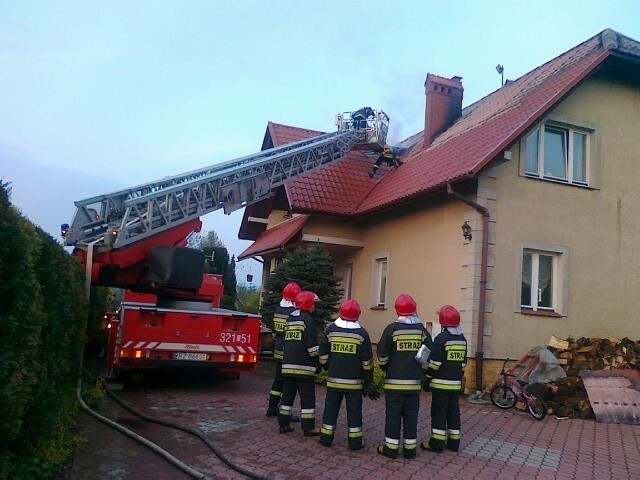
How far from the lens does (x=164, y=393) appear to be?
412 inches

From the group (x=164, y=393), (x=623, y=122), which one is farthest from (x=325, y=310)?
(x=623, y=122)

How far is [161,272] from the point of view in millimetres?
10156

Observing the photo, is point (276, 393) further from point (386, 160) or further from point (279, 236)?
point (386, 160)

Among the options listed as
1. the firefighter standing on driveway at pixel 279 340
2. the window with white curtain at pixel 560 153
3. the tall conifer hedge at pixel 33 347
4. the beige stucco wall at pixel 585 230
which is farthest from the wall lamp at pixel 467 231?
the tall conifer hedge at pixel 33 347

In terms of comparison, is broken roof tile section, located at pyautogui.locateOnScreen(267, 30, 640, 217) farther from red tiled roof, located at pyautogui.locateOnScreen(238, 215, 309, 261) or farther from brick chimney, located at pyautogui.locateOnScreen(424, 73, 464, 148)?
red tiled roof, located at pyautogui.locateOnScreen(238, 215, 309, 261)

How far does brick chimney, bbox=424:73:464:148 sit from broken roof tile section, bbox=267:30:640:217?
384 mm

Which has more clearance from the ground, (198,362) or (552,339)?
(552,339)

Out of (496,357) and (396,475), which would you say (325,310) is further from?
(396,475)

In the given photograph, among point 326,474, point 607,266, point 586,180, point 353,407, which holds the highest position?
point 586,180

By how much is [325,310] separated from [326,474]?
28.1 feet

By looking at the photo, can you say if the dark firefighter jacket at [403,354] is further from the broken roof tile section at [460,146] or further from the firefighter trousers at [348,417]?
the broken roof tile section at [460,146]

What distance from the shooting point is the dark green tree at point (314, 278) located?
14461 millimetres

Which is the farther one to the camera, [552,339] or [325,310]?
[325,310]

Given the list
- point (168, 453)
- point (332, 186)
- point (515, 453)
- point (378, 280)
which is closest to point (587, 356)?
point (515, 453)
